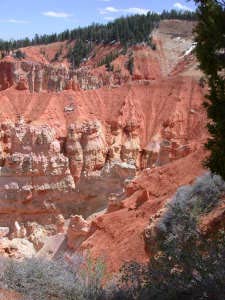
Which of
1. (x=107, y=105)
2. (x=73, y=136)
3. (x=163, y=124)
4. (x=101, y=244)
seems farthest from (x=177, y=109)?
(x=101, y=244)

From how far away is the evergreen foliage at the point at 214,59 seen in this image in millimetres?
9375

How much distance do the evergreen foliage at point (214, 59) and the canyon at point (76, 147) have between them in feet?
46.0

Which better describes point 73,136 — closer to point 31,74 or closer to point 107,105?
point 107,105

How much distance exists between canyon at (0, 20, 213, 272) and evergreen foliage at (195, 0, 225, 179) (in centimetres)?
1401

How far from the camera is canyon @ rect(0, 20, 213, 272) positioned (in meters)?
31.4

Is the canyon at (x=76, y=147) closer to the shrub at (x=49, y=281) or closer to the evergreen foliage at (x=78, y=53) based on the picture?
the shrub at (x=49, y=281)

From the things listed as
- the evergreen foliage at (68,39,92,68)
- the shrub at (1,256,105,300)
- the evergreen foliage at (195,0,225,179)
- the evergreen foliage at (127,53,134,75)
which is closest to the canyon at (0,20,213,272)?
the shrub at (1,256,105,300)

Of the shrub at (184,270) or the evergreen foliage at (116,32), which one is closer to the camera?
the shrub at (184,270)

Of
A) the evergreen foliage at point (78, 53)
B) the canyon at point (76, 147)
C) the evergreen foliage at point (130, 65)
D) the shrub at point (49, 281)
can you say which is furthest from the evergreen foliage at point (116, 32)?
the shrub at point (49, 281)

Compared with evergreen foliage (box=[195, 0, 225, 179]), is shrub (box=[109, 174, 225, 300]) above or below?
below

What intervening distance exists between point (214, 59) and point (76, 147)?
29.1 meters

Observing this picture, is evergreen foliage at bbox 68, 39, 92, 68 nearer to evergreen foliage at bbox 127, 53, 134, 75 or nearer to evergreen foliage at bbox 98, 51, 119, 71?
evergreen foliage at bbox 98, 51, 119, 71

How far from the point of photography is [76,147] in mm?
38250

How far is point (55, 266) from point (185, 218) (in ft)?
9.39
